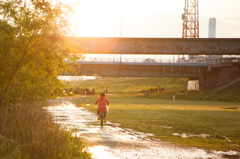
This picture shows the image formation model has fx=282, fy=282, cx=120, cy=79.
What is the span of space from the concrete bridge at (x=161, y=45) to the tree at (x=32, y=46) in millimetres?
17178

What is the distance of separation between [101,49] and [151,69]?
3215cm

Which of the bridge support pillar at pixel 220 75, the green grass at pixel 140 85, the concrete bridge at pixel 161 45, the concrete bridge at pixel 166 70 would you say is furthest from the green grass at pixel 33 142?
the green grass at pixel 140 85

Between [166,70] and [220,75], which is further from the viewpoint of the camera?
[166,70]

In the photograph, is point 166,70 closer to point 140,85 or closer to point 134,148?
point 134,148

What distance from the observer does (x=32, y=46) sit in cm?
997

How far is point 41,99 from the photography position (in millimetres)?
10461

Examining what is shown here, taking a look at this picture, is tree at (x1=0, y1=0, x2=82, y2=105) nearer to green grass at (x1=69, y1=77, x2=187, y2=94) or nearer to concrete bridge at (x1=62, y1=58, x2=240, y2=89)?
concrete bridge at (x1=62, y1=58, x2=240, y2=89)

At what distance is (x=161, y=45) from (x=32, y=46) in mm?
20138

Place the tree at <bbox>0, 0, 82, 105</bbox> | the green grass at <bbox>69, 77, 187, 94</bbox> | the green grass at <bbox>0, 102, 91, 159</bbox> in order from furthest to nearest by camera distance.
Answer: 1. the green grass at <bbox>69, 77, 187, 94</bbox>
2. the tree at <bbox>0, 0, 82, 105</bbox>
3. the green grass at <bbox>0, 102, 91, 159</bbox>

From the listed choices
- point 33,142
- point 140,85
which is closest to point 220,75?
point 33,142

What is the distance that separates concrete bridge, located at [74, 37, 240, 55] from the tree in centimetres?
1718

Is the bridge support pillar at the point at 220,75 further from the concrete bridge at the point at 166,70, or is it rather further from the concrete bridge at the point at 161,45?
the concrete bridge at the point at 161,45

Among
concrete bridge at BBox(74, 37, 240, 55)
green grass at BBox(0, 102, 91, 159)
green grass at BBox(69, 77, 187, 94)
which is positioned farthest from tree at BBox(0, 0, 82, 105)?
green grass at BBox(69, 77, 187, 94)

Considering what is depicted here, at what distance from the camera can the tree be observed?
9.53 m
